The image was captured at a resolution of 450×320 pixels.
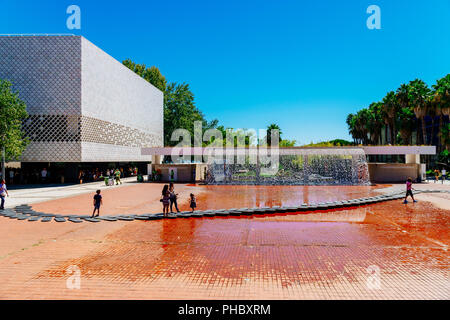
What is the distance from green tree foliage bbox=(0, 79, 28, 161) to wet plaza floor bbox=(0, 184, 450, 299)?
1696 centimetres

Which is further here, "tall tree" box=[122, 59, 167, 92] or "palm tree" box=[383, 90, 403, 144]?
"tall tree" box=[122, 59, 167, 92]

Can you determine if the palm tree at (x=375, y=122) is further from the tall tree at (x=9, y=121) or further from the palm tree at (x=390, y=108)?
the tall tree at (x=9, y=121)

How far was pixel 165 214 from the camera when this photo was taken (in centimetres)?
1320

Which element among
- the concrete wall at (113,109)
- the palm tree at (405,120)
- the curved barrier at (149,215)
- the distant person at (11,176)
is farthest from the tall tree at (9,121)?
the palm tree at (405,120)

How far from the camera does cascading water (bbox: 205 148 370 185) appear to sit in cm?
3077

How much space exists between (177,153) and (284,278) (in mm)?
26151

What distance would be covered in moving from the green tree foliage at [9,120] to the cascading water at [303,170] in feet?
58.3

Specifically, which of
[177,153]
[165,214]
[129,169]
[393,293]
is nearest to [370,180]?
[177,153]

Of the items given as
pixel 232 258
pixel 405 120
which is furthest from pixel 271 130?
pixel 232 258

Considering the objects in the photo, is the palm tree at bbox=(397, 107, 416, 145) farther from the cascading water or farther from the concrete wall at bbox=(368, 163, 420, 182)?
the concrete wall at bbox=(368, 163, 420, 182)

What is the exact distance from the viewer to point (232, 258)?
7.77 metres

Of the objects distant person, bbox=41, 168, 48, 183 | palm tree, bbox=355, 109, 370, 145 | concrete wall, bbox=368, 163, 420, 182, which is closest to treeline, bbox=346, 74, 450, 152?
palm tree, bbox=355, 109, 370, 145

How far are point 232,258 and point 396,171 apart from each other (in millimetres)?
29758

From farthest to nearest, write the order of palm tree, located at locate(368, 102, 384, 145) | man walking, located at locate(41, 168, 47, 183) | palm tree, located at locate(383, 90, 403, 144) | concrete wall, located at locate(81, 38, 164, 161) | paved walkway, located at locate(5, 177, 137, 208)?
1. palm tree, located at locate(368, 102, 384, 145)
2. palm tree, located at locate(383, 90, 403, 144)
3. man walking, located at locate(41, 168, 47, 183)
4. concrete wall, located at locate(81, 38, 164, 161)
5. paved walkway, located at locate(5, 177, 137, 208)
